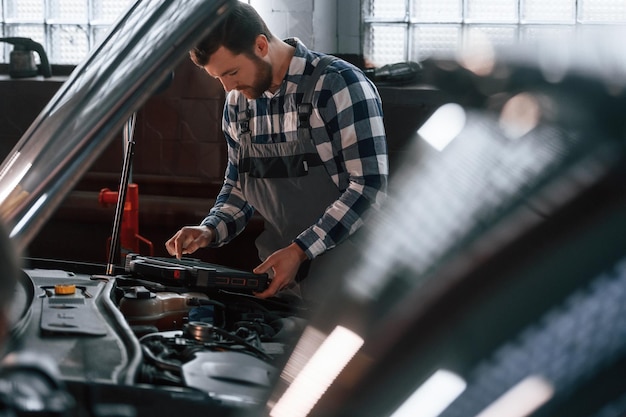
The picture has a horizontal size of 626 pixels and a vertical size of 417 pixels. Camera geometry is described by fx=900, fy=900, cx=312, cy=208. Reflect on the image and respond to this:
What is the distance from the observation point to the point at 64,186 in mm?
1207

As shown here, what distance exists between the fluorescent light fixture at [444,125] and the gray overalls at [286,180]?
1.07 metres

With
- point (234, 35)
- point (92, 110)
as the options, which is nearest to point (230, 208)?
point (234, 35)

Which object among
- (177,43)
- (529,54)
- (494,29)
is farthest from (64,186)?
(494,29)

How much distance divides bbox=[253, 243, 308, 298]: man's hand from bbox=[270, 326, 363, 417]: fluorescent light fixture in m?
0.90

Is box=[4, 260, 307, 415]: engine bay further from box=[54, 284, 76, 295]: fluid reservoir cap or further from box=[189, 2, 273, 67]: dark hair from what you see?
box=[189, 2, 273, 67]: dark hair

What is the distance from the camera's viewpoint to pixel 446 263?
1.10 m

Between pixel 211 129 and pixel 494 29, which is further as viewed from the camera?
pixel 211 129

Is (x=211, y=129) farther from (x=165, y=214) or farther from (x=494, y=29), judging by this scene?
(x=494, y=29)

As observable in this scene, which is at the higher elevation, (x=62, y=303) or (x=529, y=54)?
(x=529, y=54)

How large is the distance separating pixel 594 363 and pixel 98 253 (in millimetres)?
4326

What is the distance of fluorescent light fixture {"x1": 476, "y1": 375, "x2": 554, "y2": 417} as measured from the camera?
37.6 inches

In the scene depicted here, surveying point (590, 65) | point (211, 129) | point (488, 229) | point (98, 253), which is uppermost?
point (590, 65)

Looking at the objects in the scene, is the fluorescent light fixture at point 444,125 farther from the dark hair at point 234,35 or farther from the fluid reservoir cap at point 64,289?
the dark hair at point 234,35

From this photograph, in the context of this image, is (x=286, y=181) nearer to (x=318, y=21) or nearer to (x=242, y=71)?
(x=242, y=71)
